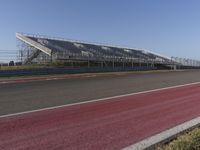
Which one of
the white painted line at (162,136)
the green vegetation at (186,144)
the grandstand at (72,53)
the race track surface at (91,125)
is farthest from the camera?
the grandstand at (72,53)

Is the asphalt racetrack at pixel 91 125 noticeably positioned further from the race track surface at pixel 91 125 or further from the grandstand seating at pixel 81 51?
the grandstand seating at pixel 81 51

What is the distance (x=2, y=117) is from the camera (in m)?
9.11

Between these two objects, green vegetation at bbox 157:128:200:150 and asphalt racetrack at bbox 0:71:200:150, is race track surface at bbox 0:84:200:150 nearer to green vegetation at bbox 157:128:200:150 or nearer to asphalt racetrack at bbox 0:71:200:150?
asphalt racetrack at bbox 0:71:200:150

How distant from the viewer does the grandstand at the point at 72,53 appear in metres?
56.8

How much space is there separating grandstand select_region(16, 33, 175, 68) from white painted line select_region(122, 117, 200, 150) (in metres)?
45.1

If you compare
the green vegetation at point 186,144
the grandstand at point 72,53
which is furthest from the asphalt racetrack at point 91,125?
the grandstand at point 72,53

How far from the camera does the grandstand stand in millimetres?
56781

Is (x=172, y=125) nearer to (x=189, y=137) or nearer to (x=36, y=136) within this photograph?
(x=189, y=137)

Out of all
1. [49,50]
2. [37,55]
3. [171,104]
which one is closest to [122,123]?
[171,104]

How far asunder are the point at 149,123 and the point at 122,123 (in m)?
0.63

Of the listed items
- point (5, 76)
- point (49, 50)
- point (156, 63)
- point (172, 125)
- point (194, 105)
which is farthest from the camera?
point (156, 63)

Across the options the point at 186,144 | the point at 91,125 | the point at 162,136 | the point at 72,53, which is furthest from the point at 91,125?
the point at 72,53

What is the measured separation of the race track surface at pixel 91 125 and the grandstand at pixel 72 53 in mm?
42526

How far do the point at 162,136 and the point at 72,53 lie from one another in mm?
53639
